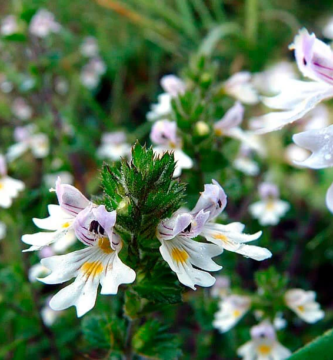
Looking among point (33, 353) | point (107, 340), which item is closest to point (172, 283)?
point (107, 340)

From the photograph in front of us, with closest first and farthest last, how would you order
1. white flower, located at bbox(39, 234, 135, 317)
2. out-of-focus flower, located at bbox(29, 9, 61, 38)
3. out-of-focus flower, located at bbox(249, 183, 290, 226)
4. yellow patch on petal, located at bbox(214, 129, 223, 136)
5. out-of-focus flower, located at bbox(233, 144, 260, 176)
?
white flower, located at bbox(39, 234, 135, 317) → yellow patch on petal, located at bbox(214, 129, 223, 136) → out-of-focus flower, located at bbox(249, 183, 290, 226) → out-of-focus flower, located at bbox(233, 144, 260, 176) → out-of-focus flower, located at bbox(29, 9, 61, 38)

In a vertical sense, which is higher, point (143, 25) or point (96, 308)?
point (143, 25)

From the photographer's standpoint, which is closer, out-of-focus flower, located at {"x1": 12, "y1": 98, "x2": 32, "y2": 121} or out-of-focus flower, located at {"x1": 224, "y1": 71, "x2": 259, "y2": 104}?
out-of-focus flower, located at {"x1": 224, "y1": 71, "x2": 259, "y2": 104}

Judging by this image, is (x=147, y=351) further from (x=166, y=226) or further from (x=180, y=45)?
(x=180, y=45)

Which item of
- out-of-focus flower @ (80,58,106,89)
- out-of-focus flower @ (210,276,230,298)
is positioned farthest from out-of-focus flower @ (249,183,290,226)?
out-of-focus flower @ (80,58,106,89)

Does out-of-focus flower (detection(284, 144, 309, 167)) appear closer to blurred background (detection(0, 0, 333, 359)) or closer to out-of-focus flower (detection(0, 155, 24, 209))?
blurred background (detection(0, 0, 333, 359))

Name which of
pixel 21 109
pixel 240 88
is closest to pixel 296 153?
→ pixel 240 88
